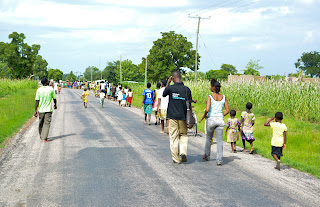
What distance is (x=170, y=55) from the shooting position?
80.5 m

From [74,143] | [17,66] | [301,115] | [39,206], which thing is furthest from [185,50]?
[39,206]

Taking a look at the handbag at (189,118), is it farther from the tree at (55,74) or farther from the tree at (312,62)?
the tree at (55,74)

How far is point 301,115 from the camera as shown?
712 inches

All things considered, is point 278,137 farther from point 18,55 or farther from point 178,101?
point 18,55

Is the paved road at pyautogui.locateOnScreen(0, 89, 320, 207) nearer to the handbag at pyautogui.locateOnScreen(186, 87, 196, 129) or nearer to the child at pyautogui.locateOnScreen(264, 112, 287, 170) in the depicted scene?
the child at pyautogui.locateOnScreen(264, 112, 287, 170)

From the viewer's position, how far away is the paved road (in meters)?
5.45

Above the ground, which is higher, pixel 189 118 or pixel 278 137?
pixel 189 118

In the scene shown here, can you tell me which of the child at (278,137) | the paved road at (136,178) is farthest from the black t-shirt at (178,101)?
the child at (278,137)

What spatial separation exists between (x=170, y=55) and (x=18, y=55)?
33527 mm

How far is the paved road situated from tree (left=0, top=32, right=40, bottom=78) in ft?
212

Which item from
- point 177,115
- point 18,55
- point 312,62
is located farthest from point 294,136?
point 312,62

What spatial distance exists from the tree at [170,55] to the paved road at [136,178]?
70580 mm

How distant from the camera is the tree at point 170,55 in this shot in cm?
8044

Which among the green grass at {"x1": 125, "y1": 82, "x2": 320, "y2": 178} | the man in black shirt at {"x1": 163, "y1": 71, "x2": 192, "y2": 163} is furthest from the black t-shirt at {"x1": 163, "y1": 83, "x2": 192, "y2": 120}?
the green grass at {"x1": 125, "y1": 82, "x2": 320, "y2": 178}
